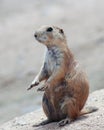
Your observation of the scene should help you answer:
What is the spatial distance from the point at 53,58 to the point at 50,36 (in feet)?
0.87

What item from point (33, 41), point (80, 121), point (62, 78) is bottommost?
point (80, 121)

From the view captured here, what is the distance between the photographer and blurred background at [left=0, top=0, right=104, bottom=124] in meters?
15.4

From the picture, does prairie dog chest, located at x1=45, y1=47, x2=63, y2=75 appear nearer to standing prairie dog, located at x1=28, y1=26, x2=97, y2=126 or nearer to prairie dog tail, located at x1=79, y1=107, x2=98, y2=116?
standing prairie dog, located at x1=28, y1=26, x2=97, y2=126

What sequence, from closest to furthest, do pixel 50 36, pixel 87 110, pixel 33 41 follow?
pixel 50 36
pixel 87 110
pixel 33 41

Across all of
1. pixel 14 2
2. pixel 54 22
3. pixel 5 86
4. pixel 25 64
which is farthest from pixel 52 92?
pixel 14 2

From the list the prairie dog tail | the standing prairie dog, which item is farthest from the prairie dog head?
the prairie dog tail

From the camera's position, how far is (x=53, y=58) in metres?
7.73

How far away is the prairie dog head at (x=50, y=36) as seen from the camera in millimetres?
7578

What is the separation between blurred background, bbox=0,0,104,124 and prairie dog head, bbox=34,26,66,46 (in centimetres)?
635

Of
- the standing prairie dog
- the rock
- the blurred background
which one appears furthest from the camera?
the blurred background

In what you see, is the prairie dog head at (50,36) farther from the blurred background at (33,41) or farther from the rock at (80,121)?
the blurred background at (33,41)

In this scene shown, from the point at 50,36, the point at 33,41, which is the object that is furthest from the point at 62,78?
the point at 33,41

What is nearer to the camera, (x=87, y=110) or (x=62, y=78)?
(x=62, y=78)

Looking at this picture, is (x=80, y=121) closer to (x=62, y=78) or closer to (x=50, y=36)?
(x=62, y=78)
